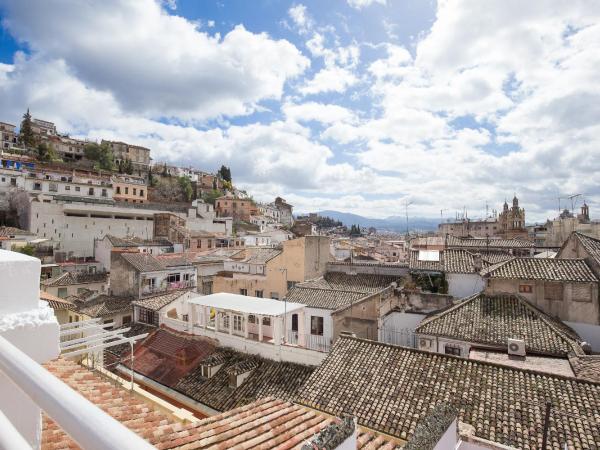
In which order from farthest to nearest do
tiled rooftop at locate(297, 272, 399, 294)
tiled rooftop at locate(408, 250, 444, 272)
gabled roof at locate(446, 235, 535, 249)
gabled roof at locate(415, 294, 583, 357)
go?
gabled roof at locate(446, 235, 535, 249) → tiled rooftop at locate(297, 272, 399, 294) → tiled rooftop at locate(408, 250, 444, 272) → gabled roof at locate(415, 294, 583, 357)

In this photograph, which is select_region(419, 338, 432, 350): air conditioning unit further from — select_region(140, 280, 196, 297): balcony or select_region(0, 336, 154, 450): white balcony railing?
select_region(140, 280, 196, 297): balcony

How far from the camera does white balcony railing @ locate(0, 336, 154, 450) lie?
958 mm

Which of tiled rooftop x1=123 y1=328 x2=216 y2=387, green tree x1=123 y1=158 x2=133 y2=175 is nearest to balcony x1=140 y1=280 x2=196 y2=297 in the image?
tiled rooftop x1=123 y1=328 x2=216 y2=387

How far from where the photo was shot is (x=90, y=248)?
48.1 meters

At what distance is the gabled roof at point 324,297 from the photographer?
19.4 meters

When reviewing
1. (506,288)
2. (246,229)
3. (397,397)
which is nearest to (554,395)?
(397,397)

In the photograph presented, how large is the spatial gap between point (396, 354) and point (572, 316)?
11.2 m

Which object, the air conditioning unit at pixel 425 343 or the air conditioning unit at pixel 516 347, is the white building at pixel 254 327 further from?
the air conditioning unit at pixel 516 347

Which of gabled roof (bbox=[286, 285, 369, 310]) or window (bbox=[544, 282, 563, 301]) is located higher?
window (bbox=[544, 282, 563, 301])

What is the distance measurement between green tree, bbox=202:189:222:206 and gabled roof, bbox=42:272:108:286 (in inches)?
1650

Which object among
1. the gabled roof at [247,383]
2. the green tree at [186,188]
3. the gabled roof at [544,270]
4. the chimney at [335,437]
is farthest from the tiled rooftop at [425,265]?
the green tree at [186,188]

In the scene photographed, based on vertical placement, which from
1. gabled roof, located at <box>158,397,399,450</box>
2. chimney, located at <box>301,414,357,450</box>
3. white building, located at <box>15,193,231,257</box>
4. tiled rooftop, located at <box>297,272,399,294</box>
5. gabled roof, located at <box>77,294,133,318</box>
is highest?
white building, located at <box>15,193,231,257</box>

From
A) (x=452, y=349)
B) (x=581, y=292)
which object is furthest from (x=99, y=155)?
(x=581, y=292)

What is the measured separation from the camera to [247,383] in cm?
1464
